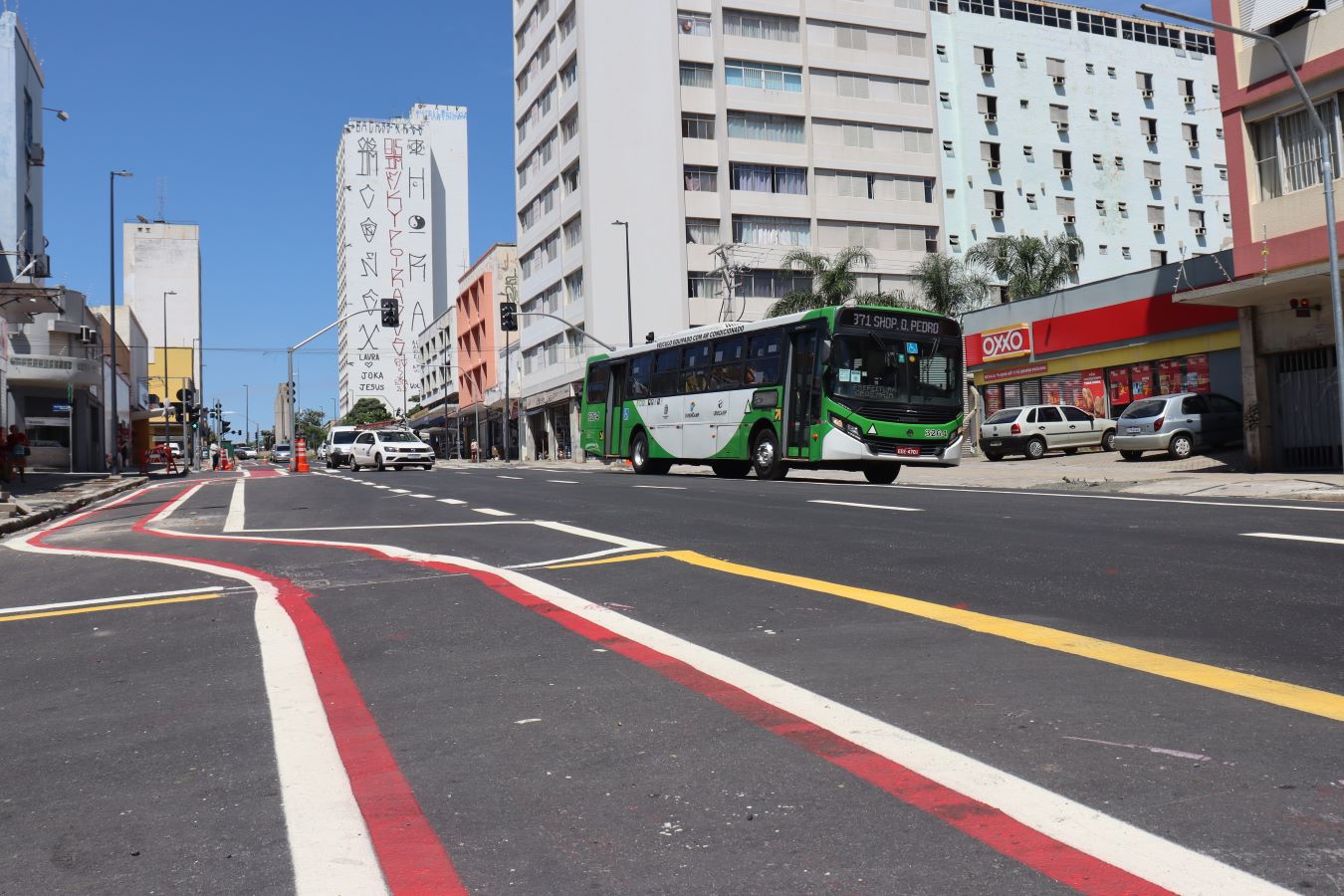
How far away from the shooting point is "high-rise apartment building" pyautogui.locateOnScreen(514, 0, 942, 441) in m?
58.1

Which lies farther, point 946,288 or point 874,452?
point 946,288

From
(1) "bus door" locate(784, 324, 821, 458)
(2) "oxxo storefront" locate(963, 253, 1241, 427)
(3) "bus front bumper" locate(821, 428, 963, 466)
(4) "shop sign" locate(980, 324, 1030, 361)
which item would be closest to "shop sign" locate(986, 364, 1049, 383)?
(2) "oxxo storefront" locate(963, 253, 1241, 427)

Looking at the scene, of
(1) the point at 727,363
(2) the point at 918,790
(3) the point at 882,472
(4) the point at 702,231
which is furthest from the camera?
(4) the point at 702,231

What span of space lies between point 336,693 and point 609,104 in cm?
5682

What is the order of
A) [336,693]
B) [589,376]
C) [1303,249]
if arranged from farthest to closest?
[589,376] < [1303,249] < [336,693]

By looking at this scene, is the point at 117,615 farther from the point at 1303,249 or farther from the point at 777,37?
the point at 777,37

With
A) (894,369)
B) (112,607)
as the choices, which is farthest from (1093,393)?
(112,607)

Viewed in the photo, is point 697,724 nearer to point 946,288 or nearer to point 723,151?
point 946,288

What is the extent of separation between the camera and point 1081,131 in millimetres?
66500

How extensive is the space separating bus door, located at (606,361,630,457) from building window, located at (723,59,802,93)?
109ft

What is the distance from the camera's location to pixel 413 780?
3535mm

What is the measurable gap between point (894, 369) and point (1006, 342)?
59.3 ft

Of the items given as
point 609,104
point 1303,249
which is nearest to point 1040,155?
point 609,104

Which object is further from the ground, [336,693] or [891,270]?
[891,270]
